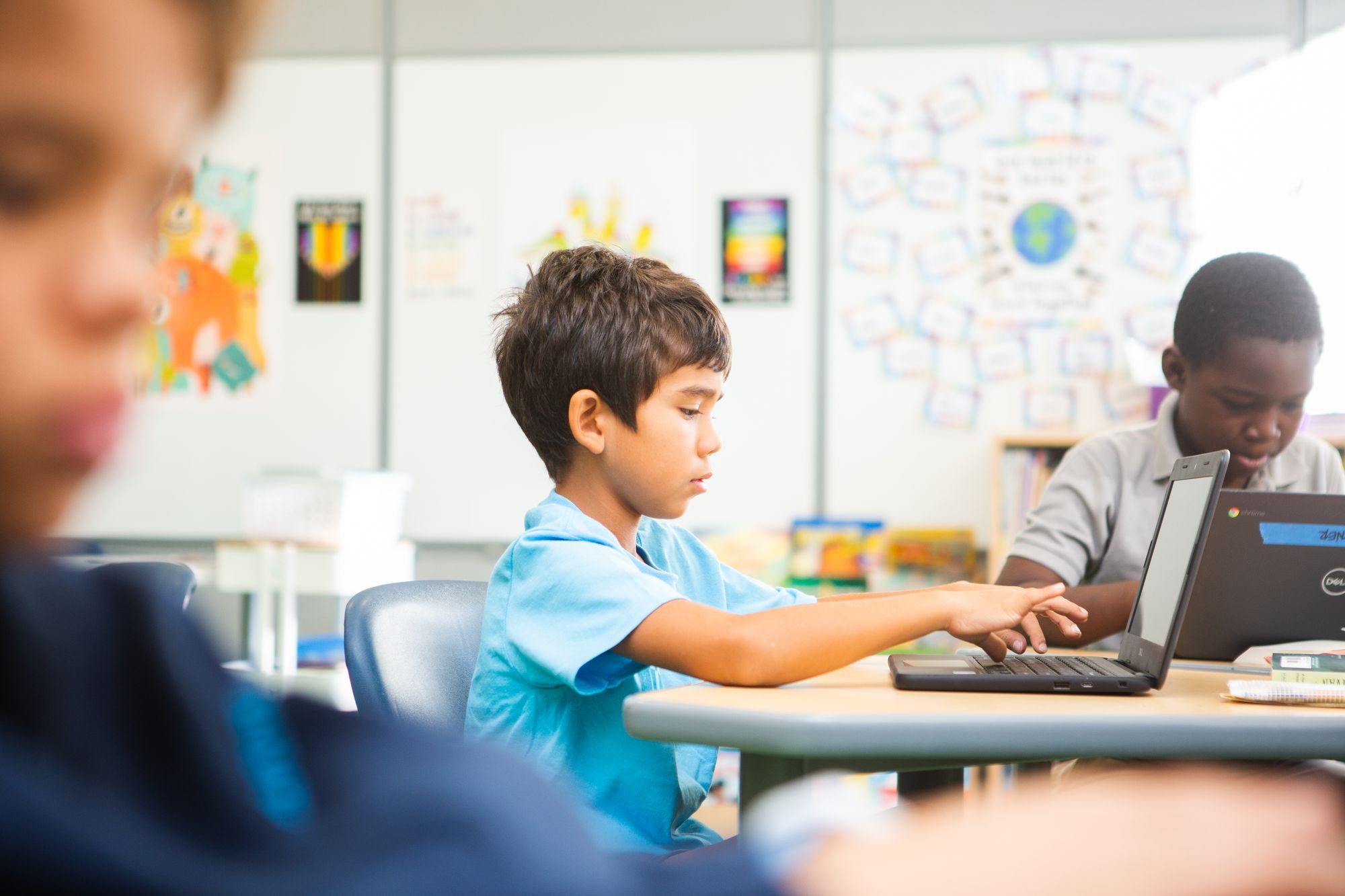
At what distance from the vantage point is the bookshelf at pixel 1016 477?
3.29 meters

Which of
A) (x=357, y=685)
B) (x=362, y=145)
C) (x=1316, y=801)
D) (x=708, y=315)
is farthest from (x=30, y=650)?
(x=362, y=145)

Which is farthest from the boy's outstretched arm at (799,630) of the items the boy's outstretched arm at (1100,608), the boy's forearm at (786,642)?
the boy's outstretched arm at (1100,608)

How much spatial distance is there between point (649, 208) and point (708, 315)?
2.30m

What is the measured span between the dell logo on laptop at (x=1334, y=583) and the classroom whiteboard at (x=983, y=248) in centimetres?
216

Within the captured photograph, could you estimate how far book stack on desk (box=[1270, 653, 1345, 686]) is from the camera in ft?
3.38

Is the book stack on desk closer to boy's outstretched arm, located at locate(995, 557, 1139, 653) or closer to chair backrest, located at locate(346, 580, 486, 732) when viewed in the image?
boy's outstretched arm, located at locate(995, 557, 1139, 653)

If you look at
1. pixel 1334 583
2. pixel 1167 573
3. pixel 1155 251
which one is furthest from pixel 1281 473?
pixel 1155 251

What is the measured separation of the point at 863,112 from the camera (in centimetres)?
354

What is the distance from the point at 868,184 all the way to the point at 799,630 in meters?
2.73

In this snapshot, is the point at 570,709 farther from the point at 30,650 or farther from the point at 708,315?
the point at 30,650

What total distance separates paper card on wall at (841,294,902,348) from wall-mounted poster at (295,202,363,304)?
152 centimetres

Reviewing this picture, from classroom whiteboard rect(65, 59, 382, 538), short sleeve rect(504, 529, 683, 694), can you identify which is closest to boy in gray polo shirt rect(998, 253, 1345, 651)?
short sleeve rect(504, 529, 683, 694)

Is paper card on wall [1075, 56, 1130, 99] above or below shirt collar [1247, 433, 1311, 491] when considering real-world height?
above

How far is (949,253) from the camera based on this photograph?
351 centimetres
